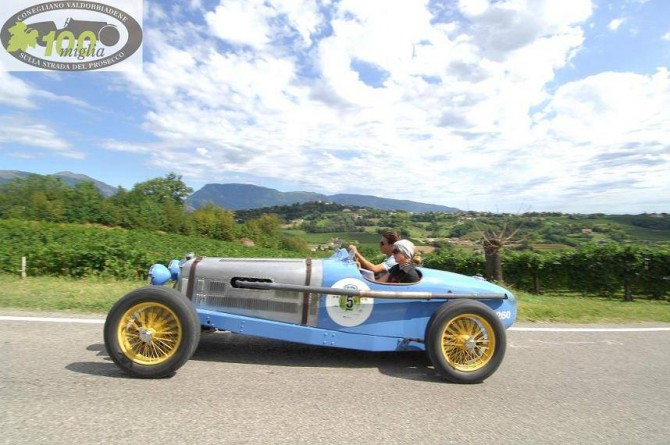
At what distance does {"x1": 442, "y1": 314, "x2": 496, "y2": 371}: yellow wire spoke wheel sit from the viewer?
165 inches

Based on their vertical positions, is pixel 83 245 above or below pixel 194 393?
above

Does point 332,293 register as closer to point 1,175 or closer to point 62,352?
point 62,352

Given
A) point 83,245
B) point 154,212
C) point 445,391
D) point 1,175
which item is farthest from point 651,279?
point 1,175

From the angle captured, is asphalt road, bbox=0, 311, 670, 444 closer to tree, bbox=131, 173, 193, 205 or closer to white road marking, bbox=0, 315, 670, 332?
white road marking, bbox=0, 315, 670, 332

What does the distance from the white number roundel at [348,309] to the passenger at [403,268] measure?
522 millimetres

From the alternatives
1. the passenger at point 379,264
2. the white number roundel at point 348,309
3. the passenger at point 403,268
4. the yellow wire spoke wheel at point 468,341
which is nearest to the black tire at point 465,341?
the yellow wire spoke wheel at point 468,341

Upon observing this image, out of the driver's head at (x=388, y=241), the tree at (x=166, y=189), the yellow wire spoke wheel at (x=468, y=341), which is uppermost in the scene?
the tree at (x=166, y=189)

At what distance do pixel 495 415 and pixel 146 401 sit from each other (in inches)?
111

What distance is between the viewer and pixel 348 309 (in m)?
4.28

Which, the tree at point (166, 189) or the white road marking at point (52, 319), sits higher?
the tree at point (166, 189)

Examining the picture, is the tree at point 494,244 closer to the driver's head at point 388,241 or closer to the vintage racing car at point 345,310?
the driver's head at point 388,241

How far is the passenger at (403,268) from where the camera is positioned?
456 cm

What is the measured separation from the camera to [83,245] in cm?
1146

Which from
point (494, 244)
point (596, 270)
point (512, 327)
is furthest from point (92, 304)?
point (596, 270)
